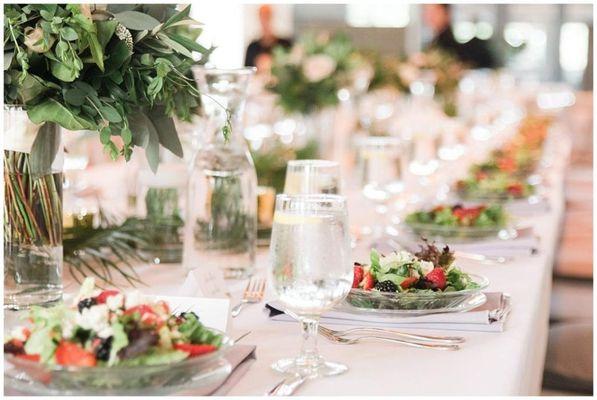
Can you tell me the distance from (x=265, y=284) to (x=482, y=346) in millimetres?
491

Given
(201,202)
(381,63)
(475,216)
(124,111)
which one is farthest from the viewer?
(381,63)

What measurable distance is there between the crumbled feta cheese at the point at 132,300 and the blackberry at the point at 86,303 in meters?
0.04

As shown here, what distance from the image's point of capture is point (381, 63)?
4941 mm

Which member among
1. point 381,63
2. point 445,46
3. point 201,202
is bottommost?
point 201,202

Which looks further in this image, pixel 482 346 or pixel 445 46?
pixel 445 46

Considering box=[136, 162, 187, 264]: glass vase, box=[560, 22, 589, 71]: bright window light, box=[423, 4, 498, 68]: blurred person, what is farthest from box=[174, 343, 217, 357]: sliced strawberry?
box=[560, 22, 589, 71]: bright window light

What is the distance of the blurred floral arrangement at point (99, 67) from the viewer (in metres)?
1.30

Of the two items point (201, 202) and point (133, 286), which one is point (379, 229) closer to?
point (201, 202)

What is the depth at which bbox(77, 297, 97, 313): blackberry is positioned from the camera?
3.49 feet

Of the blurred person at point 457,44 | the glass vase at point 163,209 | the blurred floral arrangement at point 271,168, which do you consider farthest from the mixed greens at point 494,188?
the blurred person at point 457,44

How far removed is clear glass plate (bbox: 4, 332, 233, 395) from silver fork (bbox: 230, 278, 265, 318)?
0.48 metres

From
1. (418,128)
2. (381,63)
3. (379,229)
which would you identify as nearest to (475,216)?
(379,229)

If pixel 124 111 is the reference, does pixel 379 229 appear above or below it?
below

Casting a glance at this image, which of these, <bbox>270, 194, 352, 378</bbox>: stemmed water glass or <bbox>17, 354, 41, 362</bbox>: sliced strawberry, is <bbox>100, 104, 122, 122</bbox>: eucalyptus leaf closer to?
<bbox>270, 194, 352, 378</bbox>: stemmed water glass
